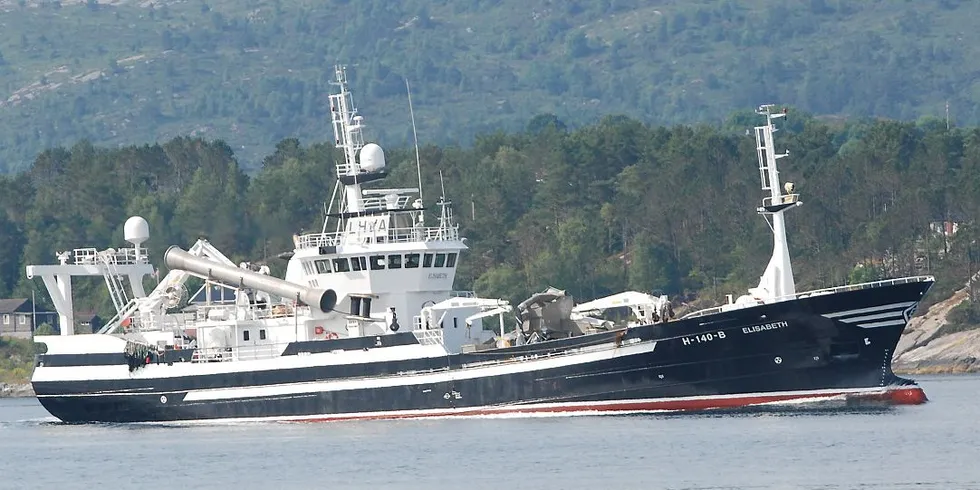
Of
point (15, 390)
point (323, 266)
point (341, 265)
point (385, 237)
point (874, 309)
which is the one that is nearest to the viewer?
point (874, 309)

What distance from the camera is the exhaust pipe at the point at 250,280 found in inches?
2434

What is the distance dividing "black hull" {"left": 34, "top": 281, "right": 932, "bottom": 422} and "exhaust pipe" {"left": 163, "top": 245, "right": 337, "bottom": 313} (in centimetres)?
155

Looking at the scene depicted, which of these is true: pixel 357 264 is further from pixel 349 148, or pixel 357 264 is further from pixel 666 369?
pixel 666 369

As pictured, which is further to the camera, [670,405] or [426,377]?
[426,377]

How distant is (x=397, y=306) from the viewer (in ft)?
207

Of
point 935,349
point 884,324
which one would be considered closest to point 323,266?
point 884,324

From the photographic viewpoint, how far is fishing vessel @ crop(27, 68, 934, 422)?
5797cm

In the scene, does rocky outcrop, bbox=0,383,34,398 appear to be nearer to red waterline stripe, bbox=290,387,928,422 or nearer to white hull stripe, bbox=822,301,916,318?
red waterline stripe, bbox=290,387,928,422

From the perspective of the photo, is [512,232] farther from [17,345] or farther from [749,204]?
[17,345]

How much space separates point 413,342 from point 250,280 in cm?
691

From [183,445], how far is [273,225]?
33.0 metres

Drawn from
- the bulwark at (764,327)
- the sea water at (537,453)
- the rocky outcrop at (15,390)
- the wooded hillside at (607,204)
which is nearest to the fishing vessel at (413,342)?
the bulwark at (764,327)

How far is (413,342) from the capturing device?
5997 cm

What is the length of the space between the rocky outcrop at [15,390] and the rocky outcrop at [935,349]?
51.1 m
